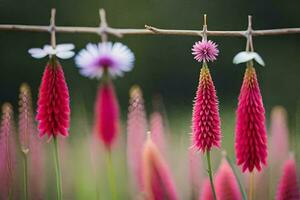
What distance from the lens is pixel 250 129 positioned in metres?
1.25

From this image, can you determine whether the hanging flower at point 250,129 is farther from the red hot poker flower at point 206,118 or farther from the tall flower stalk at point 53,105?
the tall flower stalk at point 53,105

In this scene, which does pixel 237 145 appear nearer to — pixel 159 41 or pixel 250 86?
pixel 250 86

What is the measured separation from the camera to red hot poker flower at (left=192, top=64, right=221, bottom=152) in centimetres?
123

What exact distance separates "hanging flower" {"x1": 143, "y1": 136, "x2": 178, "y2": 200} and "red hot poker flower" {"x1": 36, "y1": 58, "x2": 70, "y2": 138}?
15 cm

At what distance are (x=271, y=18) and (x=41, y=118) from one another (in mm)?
1763

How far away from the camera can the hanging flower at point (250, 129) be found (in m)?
1.23

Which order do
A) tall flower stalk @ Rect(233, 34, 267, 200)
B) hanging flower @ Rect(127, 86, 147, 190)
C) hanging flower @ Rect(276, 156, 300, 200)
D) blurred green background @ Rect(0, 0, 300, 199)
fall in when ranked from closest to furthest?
tall flower stalk @ Rect(233, 34, 267, 200) → hanging flower @ Rect(276, 156, 300, 200) → hanging flower @ Rect(127, 86, 147, 190) → blurred green background @ Rect(0, 0, 300, 199)

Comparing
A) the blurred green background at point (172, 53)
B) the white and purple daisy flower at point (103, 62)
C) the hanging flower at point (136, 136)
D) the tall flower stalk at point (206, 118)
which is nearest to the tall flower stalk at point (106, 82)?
the white and purple daisy flower at point (103, 62)

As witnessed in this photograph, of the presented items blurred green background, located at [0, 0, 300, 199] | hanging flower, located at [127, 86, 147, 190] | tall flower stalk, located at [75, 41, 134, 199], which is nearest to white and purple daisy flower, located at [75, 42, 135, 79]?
tall flower stalk, located at [75, 41, 134, 199]

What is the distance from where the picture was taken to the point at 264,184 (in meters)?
1.73

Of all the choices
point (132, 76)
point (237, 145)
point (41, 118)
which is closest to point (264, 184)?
point (237, 145)

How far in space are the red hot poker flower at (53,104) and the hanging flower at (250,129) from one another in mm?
311

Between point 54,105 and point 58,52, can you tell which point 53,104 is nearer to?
point 54,105

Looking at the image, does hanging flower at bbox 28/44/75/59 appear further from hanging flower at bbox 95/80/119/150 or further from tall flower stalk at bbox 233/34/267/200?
tall flower stalk at bbox 233/34/267/200
